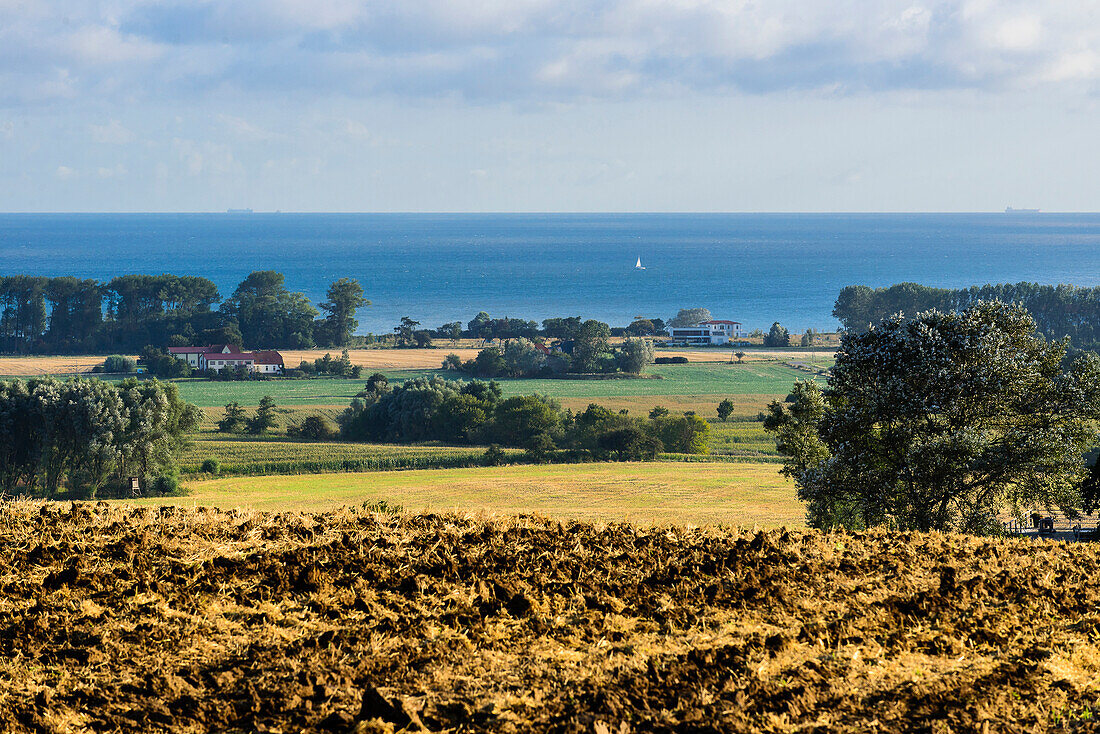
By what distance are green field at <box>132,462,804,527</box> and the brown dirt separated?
28.6 metres

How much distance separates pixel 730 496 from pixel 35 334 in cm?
12792

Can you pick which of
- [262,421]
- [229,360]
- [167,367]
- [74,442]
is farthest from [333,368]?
[74,442]

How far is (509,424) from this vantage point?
7219 centimetres

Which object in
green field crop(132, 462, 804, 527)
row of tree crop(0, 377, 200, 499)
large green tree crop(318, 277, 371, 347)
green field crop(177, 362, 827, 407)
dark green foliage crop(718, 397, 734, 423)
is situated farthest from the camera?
large green tree crop(318, 277, 371, 347)

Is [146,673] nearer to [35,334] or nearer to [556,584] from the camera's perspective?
[556,584]

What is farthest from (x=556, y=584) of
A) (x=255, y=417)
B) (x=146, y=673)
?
(x=255, y=417)

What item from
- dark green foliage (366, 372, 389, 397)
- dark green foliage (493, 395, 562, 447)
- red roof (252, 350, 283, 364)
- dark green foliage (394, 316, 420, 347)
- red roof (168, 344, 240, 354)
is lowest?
dark green foliage (493, 395, 562, 447)

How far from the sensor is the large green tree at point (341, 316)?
15125 centimetres

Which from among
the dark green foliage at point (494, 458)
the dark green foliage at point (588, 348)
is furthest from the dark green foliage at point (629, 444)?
the dark green foliage at point (588, 348)

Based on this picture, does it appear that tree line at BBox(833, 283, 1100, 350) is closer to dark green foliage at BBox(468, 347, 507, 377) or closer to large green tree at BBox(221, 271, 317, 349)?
dark green foliage at BBox(468, 347, 507, 377)

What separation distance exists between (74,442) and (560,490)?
26.4 meters

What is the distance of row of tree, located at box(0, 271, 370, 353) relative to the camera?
144 metres

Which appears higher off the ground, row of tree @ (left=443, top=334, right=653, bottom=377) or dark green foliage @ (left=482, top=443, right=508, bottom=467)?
row of tree @ (left=443, top=334, right=653, bottom=377)

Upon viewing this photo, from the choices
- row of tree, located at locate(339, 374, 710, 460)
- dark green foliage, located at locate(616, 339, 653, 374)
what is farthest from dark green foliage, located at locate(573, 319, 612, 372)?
row of tree, located at locate(339, 374, 710, 460)
